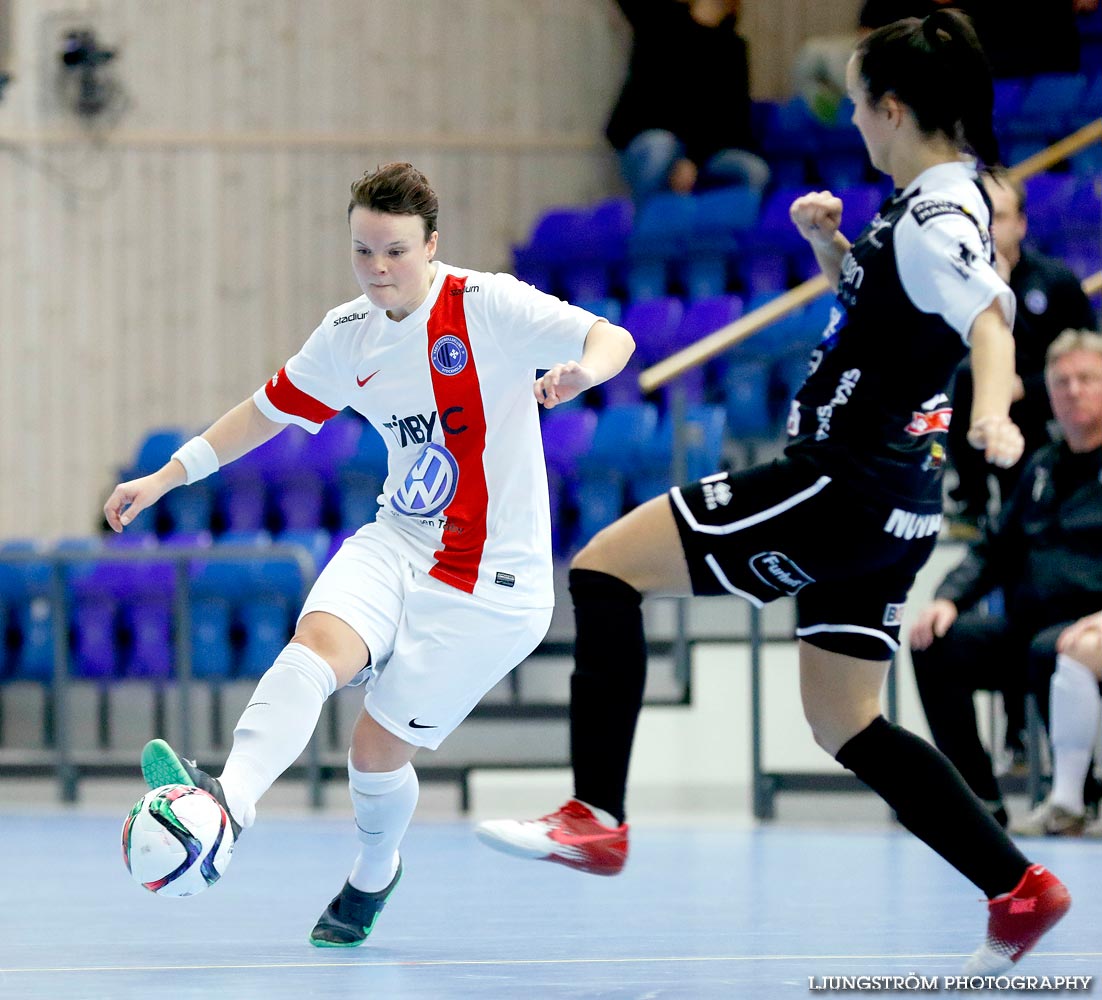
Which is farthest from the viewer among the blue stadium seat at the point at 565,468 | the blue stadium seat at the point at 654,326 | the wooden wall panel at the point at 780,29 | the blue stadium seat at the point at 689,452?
the wooden wall panel at the point at 780,29

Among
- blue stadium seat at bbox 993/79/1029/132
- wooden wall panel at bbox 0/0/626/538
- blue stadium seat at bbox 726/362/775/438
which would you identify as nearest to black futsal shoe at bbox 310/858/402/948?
blue stadium seat at bbox 726/362/775/438

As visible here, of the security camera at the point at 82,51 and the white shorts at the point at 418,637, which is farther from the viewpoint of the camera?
the security camera at the point at 82,51

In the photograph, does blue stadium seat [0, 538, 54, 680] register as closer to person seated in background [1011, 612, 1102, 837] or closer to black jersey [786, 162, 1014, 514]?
person seated in background [1011, 612, 1102, 837]

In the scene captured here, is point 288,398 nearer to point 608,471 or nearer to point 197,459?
point 197,459

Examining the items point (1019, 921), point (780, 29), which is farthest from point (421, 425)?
point (780, 29)

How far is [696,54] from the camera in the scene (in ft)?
32.4

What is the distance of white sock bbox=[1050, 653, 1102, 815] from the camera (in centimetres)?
500

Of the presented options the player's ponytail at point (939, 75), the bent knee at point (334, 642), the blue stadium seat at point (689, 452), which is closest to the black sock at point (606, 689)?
the bent knee at point (334, 642)

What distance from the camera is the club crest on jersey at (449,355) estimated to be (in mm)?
3238

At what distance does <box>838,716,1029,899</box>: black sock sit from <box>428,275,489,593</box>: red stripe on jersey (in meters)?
0.79

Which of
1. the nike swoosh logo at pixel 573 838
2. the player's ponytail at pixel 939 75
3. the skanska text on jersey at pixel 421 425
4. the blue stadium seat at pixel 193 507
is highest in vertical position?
the player's ponytail at pixel 939 75

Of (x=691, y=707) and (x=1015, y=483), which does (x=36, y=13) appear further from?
(x=1015, y=483)

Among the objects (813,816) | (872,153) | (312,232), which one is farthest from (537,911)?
(312,232)

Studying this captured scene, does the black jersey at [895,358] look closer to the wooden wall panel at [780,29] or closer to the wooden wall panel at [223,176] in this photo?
the wooden wall panel at [223,176]
